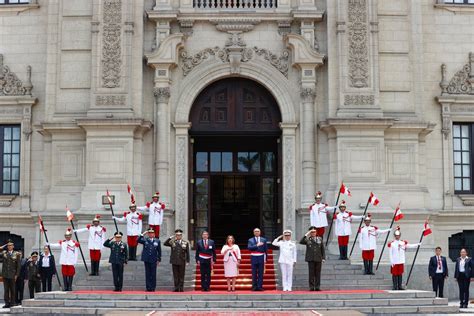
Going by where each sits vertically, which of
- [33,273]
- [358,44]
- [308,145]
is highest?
[358,44]

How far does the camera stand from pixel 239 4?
29.8 meters

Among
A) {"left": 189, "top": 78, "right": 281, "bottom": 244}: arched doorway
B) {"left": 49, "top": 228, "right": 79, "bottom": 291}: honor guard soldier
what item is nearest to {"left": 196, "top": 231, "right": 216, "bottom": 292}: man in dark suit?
{"left": 49, "top": 228, "right": 79, "bottom": 291}: honor guard soldier

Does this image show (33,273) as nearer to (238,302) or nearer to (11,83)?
(238,302)

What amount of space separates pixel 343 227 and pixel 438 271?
10.6 ft

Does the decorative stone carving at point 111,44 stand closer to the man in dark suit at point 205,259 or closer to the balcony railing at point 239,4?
the balcony railing at point 239,4

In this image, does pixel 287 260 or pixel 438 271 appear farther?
pixel 438 271

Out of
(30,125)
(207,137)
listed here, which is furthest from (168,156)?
(30,125)

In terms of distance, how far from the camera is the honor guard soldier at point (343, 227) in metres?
25.9

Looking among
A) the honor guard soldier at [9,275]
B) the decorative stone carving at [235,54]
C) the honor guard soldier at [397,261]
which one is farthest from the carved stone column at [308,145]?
the honor guard soldier at [9,275]

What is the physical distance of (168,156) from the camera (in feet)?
93.9

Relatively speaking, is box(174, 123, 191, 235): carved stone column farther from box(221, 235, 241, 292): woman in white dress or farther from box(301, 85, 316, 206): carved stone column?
box(221, 235, 241, 292): woman in white dress

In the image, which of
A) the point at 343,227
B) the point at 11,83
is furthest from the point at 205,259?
the point at 11,83

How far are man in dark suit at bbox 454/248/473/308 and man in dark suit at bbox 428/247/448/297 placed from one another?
390mm

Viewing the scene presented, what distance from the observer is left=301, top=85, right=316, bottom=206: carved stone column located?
28.3m
